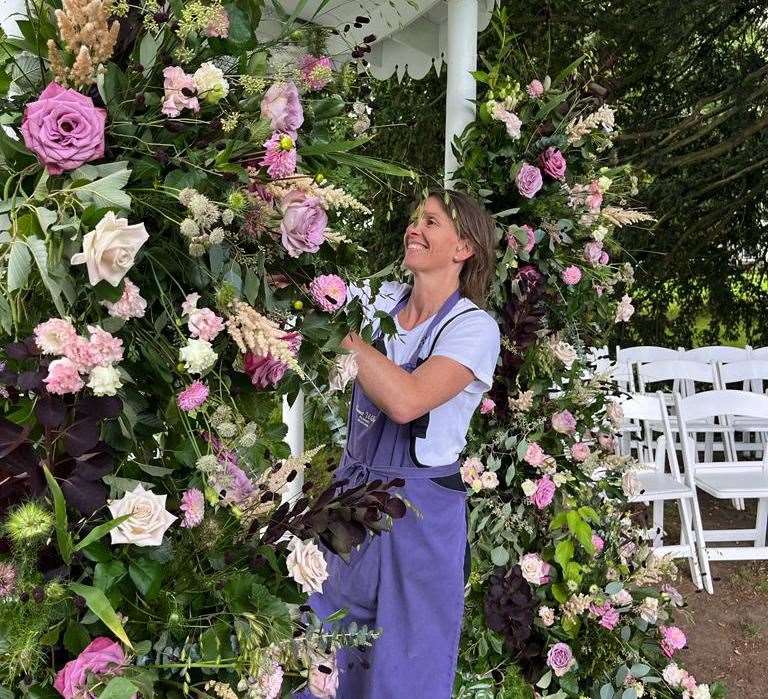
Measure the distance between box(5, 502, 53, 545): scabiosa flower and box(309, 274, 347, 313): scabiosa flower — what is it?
1.25 feet

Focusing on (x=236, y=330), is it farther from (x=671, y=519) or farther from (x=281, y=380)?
(x=671, y=519)

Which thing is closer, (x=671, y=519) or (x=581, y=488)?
(x=581, y=488)

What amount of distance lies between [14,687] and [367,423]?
1039 millimetres

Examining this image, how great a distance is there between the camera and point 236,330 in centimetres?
85

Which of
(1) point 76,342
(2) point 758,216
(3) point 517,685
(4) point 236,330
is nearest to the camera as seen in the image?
(1) point 76,342

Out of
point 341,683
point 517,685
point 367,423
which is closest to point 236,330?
point 367,423

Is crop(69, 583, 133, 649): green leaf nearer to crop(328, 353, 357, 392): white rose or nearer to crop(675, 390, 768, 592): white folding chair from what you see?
crop(328, 353, 357, 392): white rose

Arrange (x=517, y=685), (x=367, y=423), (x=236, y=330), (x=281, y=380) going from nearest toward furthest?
(x=236, y=330) < (x=281, y=380) < (x=367, y=423) < (x=517, y=685)

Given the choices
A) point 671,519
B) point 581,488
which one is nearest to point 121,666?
point 581,488

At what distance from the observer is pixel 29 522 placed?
2.39ft

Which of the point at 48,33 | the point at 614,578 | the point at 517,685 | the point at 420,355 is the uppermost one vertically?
the point at 48,33

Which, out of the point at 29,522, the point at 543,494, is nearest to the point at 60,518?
the point at 29,522

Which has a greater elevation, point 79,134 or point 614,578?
point 79,134

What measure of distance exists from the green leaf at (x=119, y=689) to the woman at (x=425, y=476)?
94 cm
